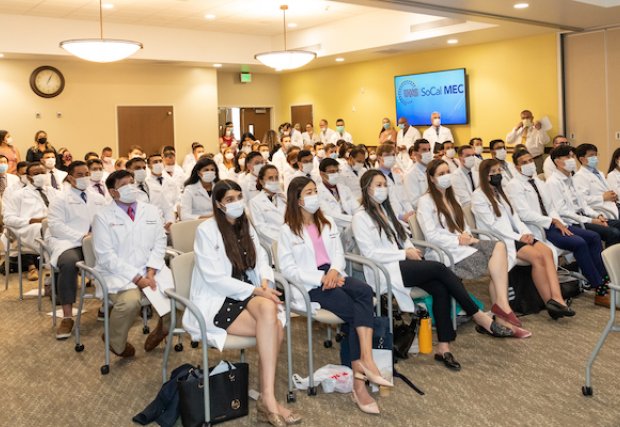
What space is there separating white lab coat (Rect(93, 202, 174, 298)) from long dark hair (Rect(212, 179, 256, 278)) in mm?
823

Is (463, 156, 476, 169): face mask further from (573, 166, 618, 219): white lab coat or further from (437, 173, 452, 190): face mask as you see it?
(437, 173, 452, 190): face mask

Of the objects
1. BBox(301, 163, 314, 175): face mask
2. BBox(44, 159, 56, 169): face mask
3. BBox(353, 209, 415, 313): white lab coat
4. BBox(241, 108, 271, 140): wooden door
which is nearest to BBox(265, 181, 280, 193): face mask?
BBox(301, 163, 314, 175): face mask

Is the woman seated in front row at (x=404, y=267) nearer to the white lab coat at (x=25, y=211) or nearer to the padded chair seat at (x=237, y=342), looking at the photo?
the padded chair seat at (x=237, y=342)

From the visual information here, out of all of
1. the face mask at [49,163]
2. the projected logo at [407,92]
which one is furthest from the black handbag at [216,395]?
the projected logo at [407,92]

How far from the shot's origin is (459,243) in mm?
4969

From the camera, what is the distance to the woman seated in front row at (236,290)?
3545 millimetres

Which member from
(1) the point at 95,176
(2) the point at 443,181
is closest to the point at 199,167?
(1) the point at 95,176

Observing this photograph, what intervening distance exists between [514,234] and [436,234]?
2.61ft

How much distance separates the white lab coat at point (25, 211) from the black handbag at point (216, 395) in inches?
133

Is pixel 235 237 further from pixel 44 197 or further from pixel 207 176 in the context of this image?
pixel 44 197

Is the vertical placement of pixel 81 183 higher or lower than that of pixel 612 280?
higher

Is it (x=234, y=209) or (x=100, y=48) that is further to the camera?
(x=100, y=48)

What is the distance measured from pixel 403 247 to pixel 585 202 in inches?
115

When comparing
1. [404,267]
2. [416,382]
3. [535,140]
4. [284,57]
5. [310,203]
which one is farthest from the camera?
[535,140]
